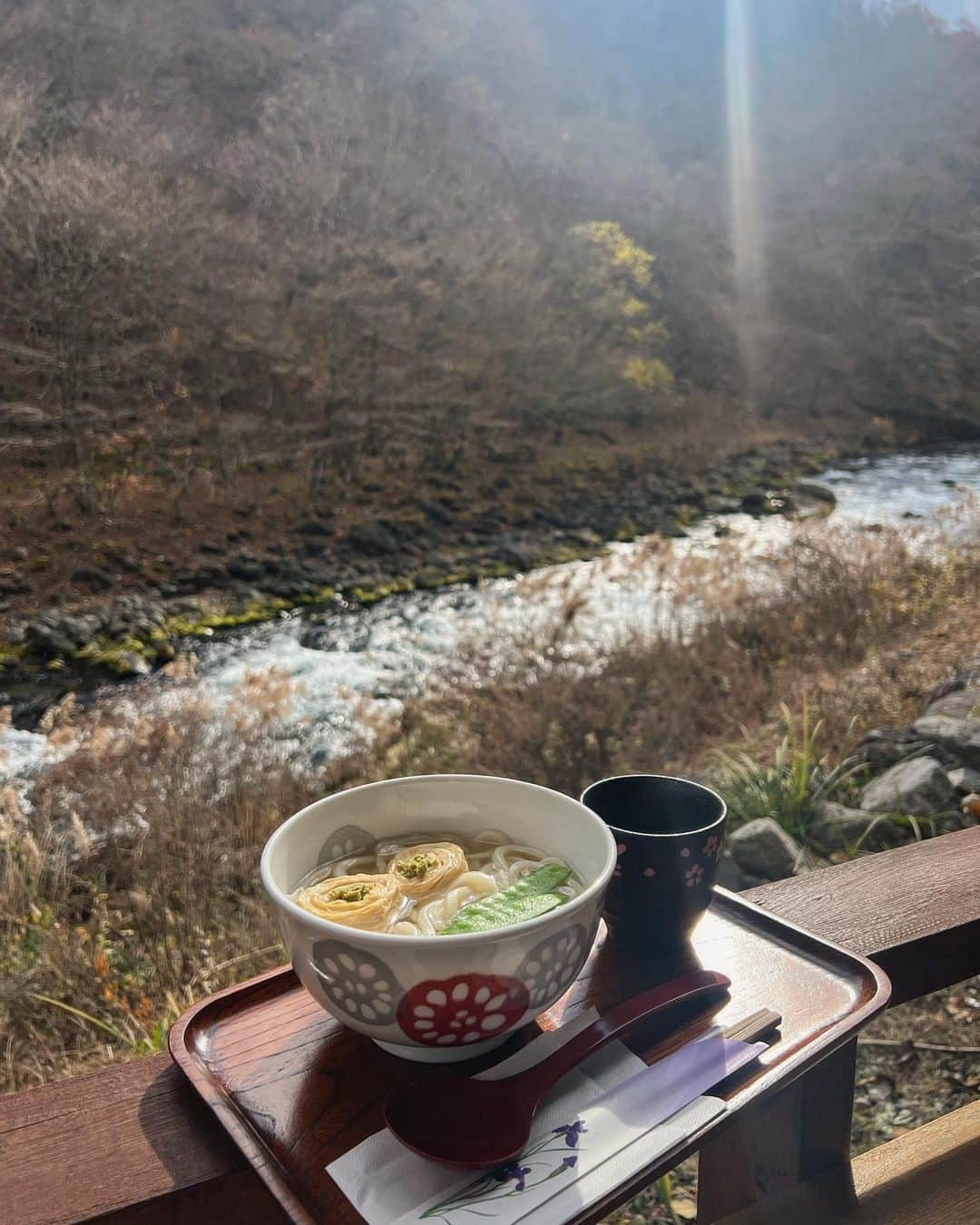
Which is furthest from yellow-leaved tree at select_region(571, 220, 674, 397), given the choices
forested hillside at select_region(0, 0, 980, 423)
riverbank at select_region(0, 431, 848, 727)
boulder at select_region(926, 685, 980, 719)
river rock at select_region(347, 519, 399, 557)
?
boulder at select_region(926, 685, 980, 719)

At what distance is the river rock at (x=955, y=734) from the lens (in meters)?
2.71

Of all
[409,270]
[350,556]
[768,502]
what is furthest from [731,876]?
[409,270]

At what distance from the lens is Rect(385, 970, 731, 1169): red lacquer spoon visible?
1.65ft

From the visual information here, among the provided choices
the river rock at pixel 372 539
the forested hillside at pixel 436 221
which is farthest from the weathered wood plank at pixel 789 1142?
the forested hillside at pixel 436 221

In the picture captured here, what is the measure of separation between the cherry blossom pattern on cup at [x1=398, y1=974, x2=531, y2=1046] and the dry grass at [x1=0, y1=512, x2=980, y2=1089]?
140cm

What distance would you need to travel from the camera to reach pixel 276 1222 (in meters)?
0.59

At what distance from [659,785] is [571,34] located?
106 feet

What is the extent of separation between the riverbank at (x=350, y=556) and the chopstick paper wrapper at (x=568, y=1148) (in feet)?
19.7

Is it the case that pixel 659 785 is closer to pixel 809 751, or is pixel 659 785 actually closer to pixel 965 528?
pixel 809 751

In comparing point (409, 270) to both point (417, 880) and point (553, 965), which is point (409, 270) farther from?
point (553, 965)

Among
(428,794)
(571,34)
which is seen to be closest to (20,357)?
(428,794)

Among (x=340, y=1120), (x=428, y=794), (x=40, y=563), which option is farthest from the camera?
(x=40, y=563)

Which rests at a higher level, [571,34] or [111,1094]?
[571,34]

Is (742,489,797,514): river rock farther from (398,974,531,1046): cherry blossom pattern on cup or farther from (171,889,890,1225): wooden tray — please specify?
(398,974,531,1046): cherry blossom pattern on cup
